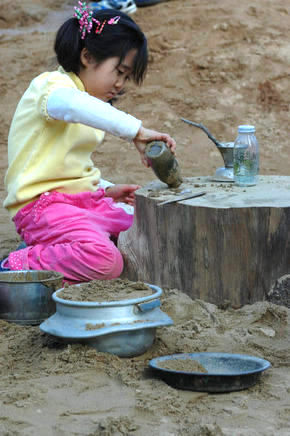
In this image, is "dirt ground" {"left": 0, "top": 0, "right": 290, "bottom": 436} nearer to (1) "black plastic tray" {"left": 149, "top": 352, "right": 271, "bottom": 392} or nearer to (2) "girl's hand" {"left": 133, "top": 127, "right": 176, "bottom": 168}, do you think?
(1) "black plastic tray" {"left": 149, "top": 352, "right": 271, "bottom": 392}

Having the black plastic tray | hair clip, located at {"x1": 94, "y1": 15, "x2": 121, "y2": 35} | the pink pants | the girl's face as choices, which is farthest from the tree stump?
hair clip, located at {"x1": 94, "y1": 15, "x2": 121, "y2": 35}

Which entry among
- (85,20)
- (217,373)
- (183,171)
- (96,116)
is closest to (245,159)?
(96,116)

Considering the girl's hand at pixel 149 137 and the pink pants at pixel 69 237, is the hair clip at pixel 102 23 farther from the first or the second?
the pink pants at pixel 69 237

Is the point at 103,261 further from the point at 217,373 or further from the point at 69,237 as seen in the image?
the point at 217,373

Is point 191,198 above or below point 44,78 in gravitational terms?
below

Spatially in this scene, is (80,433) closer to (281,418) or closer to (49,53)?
(281,418)

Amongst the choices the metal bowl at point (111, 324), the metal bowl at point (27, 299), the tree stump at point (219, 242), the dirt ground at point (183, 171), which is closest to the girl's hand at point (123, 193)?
the tree stump at point (219, 242)

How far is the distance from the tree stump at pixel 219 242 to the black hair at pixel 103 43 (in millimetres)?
714

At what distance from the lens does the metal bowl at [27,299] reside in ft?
9.72

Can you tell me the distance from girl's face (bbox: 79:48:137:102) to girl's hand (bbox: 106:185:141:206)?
54cm

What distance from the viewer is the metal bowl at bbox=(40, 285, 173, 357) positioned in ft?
8.08

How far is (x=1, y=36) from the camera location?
28.2 ft

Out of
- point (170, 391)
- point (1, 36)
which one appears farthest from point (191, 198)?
point (1, 36)

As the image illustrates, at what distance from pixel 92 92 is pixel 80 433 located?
2067 mm
